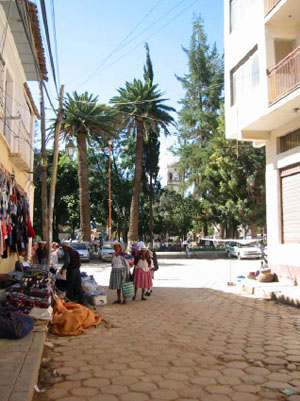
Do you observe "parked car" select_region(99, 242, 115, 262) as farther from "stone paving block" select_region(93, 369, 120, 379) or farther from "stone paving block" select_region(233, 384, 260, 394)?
"stone paving block" select_region(233, 384, 260, 394)

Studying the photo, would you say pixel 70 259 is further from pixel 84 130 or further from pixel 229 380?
pixel 84 130

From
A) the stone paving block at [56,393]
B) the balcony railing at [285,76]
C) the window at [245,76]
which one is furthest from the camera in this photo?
the window at [245,76]

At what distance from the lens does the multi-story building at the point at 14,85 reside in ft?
28.1

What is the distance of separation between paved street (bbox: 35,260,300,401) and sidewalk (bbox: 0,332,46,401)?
269 mm

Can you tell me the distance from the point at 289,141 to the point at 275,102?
1.80 metres

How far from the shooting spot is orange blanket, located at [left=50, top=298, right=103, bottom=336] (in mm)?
7379

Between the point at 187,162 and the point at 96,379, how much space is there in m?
36.9

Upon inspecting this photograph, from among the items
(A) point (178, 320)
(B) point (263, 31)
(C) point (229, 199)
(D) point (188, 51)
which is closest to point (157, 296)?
(A) point (178, 320)

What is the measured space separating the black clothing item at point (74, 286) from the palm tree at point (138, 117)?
876 inches

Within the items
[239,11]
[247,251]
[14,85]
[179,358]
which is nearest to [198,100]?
[247,251]

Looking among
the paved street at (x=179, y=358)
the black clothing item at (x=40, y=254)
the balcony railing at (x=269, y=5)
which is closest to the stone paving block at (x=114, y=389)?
the paved street at (x=179, y=358)

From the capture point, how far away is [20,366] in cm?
464

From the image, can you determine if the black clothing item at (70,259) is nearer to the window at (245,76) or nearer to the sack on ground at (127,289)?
the sack on ground at (127,289)

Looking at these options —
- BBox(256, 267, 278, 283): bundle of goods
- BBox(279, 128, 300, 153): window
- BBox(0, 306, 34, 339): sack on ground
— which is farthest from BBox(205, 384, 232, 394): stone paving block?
BBox(279, 128, 300, 153): window
